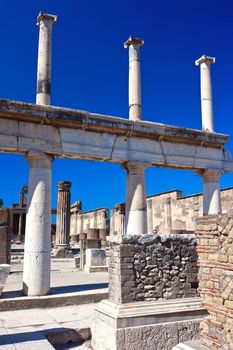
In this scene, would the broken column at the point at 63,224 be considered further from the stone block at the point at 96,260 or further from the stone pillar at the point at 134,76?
the stone pillar at the point at 134,76

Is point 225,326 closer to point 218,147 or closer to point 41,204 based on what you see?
point 41,204

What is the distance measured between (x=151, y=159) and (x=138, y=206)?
144 centimetres

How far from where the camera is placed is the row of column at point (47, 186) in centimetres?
848

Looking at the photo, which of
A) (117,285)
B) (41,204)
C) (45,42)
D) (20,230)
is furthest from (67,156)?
(20,230)

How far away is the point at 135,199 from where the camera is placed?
1001cm

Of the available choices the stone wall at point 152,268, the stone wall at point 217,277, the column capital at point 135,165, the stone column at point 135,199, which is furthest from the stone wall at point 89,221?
the stone wall at point 217,277

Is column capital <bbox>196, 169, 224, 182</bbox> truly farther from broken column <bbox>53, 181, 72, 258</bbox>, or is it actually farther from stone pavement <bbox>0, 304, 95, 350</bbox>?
broken column <bbox>53, 181, 72, 258</bbox>

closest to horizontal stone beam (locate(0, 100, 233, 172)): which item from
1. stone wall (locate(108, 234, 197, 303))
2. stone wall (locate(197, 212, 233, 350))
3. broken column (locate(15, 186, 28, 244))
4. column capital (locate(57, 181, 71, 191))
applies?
stone wall (locate(108, 234, 197, 303))

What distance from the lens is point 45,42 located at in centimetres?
969

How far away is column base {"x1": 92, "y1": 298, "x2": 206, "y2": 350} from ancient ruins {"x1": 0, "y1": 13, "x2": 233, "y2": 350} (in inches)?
0.6

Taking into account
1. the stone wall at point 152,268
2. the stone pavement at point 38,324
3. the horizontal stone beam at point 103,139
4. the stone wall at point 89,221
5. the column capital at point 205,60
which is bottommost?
the stone pavement at point 38,324

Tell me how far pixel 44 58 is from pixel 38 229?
14.9ft

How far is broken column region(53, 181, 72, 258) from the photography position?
Answer: 22.1 metres

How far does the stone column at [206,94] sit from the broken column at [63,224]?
44.5 feet
